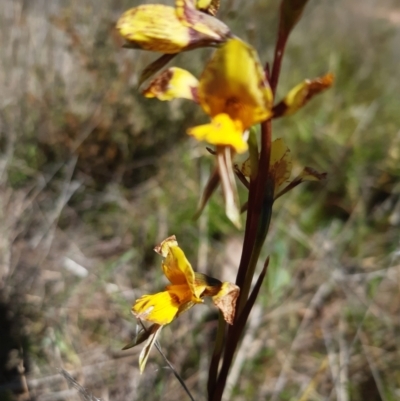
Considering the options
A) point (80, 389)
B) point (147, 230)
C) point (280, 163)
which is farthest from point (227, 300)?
point (147, 230)

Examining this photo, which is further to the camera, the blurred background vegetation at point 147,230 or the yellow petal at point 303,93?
the blurred background vegetation at point 147,230

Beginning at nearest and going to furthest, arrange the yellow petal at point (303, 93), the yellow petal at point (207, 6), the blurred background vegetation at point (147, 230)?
1. the yellow petal at point (303, 93)
2. the yellow petal at point (207, 6)
3. the blurred background vegetation at point (147, 230)

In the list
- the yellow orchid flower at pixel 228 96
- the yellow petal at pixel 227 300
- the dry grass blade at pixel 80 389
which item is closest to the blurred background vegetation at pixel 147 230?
the dry grass blade at pixel 80 389

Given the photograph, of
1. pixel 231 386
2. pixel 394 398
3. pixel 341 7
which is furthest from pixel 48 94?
pixel 341 7

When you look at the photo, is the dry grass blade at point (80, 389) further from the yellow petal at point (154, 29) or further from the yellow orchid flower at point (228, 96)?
the yellow petal at point (154, 29)

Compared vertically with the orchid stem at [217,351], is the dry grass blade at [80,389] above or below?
below

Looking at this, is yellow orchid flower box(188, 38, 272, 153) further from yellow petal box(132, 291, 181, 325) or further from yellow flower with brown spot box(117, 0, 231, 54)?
yellow petal box(132, 291, 181, 325)

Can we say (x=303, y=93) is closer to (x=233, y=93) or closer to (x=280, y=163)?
(x=233, y=93)

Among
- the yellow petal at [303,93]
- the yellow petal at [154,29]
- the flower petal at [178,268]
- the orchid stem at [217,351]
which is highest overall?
the yellow petal at [154,29]
